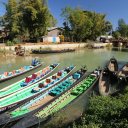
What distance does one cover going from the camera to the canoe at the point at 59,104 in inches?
503

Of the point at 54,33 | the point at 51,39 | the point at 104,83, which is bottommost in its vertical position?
the point at 104,83

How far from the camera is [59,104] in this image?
15258 mm

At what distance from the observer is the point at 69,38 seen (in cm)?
6825

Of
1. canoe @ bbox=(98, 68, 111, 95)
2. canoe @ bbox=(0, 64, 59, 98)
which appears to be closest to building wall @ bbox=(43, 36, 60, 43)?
canoe @ bbox=(0, 64, 59, 98)

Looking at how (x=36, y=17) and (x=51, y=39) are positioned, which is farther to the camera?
(x=51, y=39)

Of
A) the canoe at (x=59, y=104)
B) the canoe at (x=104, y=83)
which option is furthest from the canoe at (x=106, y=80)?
the canoe at (x=59, y=104)

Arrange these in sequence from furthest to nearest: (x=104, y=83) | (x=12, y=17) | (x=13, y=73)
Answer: (x=12, y=17) → (x=13, y=73) → (x=104, y=83)

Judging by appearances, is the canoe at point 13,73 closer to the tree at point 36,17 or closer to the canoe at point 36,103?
the canoe at point 36,103

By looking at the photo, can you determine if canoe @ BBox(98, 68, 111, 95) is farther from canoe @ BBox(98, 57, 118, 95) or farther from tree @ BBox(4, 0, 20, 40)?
tree @ BBox(4, 0, 20, 40)

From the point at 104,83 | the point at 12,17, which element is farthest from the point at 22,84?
the point at 12,17

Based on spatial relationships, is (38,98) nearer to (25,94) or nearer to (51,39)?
(25,94)

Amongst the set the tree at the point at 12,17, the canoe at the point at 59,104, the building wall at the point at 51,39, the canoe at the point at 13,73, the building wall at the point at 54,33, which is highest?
the tree at the point at 12,17

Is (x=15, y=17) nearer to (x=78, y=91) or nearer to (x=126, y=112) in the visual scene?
(x=78, y=91)

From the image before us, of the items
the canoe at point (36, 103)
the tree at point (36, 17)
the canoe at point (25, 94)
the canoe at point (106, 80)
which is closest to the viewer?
the canoe at point (36, 103)
